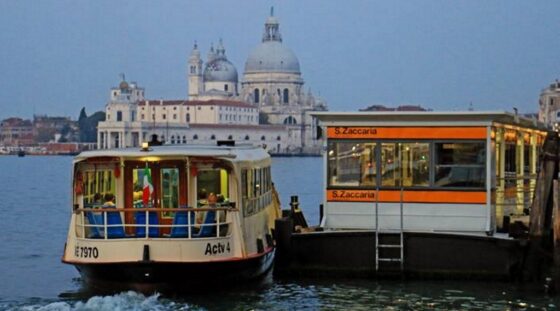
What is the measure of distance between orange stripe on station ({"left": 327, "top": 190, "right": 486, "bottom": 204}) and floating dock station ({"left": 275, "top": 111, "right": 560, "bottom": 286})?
0.5 inches

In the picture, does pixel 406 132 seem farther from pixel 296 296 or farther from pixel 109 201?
pixel 109 201

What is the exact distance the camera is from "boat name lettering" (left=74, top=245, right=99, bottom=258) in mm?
15836

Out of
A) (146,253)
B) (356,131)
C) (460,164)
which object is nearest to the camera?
(146,253)

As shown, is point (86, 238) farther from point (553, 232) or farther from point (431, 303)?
point (553, 232)

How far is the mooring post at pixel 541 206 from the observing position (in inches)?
659

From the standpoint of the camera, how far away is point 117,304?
15188mm

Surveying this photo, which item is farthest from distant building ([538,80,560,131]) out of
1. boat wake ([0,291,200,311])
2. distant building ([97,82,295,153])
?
boat wake ([0,291,200,311])

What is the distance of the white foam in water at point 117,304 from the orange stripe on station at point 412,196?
124 inches

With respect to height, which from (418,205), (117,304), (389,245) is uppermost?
(418,205)

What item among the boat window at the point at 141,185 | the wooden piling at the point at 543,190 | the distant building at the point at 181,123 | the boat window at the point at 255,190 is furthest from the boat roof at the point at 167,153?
the distant building at the point at 181,123

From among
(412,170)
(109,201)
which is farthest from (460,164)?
(109,201)

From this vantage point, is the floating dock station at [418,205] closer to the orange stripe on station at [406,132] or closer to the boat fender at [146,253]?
the orange stripe on station at [406,132]

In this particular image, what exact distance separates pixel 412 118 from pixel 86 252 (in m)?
4.61

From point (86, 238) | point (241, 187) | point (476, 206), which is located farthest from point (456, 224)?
point (86, 238)
